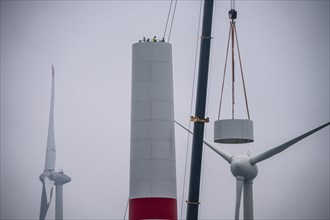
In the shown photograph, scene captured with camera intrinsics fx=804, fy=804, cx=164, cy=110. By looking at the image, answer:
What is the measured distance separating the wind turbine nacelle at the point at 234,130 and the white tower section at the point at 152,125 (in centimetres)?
534

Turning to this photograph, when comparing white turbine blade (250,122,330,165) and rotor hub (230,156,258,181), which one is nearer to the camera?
white turbine blade (250,122,330,165)

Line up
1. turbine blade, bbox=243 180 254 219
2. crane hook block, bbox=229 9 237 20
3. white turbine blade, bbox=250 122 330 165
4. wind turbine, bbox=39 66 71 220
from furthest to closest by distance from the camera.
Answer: wind turbine, bbox=39 66 71 220, turbine blade, bbox=243 180 254 219, white turbine blade, bbox=250 122 330 165, crane hook block, bbox=229 9 237 20

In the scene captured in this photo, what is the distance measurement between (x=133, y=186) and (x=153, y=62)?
6751 mm

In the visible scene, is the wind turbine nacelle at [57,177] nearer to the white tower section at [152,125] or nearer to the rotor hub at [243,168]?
the rotor hub at [243,168]

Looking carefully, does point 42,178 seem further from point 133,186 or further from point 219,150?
point 133,186

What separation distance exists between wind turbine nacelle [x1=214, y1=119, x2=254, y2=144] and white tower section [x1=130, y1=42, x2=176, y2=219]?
17.5 feet

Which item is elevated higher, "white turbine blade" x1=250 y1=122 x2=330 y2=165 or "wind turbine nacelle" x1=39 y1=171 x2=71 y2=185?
"wind turbine nacelle" x1=39 y1=171 x2=71 y2=185

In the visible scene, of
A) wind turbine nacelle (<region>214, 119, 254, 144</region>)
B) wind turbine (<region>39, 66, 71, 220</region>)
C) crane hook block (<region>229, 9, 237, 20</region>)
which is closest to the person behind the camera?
wind turbine nacelle (<region>214, 119, 254, 144</region>)

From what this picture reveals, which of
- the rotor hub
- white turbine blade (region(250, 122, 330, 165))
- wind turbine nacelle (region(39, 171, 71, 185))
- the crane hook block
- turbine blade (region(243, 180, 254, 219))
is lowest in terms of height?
turbine blade (region(243, 180, 254, 219))

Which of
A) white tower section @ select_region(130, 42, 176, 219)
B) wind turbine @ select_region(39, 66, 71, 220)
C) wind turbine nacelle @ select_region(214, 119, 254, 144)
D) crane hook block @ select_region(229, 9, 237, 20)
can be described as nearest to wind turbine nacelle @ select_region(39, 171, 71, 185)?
wind turbine @ select_region(39, 66, 71, 220)

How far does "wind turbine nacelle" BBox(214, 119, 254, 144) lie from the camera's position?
47750mm

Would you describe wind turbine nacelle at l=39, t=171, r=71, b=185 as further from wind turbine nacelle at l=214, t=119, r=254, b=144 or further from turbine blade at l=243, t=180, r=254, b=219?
wind turbine nacelle at l=214, t=119, r=254, b=144

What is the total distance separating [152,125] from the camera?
1683 inches

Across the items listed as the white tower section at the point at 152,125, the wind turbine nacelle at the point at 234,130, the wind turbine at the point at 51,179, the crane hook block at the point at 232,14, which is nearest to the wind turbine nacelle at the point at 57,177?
the wind turbine at the point at 51,179
